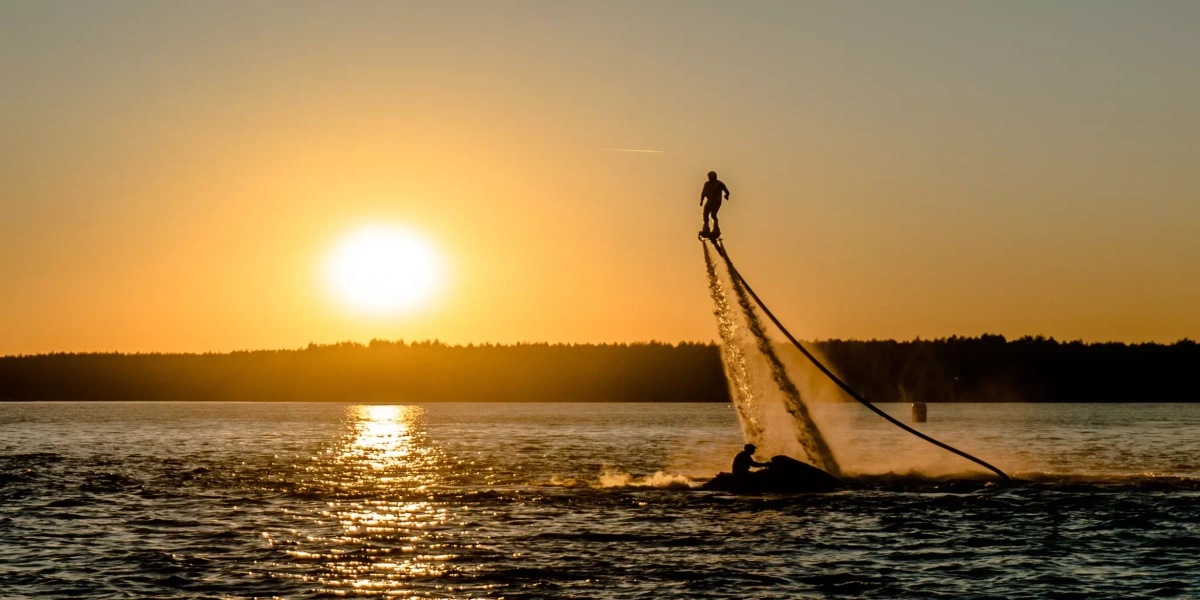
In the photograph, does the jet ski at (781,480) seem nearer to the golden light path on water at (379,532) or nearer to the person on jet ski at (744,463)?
the person on jet ski at (744,463)

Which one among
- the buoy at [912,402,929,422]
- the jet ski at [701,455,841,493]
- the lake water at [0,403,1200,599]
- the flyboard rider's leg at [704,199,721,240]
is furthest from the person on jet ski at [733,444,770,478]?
the buoy at [912,402,929,422]

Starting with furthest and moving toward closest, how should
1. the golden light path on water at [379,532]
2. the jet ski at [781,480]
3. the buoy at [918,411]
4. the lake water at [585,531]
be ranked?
1. the buoy at [918,411]
2. the jet ski at [781,480]
3. the golden light path on water at [379,532]
4. the lake water at [585,531]

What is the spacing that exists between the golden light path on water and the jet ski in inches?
446

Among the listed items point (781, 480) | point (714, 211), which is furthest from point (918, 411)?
point (714, 211)

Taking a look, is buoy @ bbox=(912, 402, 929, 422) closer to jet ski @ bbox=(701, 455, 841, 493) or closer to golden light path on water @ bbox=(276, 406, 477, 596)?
golden light path on water @ bbox=(276, 406, 477, 596)

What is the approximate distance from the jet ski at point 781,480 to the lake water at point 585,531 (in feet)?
2.26

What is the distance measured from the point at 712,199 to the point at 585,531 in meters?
11.6

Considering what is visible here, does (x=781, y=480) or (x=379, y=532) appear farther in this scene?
(x=781, y=480)

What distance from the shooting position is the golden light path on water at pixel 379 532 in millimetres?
31547

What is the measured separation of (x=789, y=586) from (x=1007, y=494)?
858 inches

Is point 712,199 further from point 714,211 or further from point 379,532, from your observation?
point 379,532

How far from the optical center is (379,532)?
1577 inches

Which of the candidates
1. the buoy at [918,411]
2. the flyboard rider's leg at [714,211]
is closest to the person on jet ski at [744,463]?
the flyboard rider's leg at [714,211]

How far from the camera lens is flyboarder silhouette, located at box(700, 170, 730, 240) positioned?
41.0 metres
